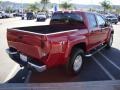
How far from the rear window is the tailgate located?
7.71ft

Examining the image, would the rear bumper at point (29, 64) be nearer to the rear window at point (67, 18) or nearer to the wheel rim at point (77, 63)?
the wheel rim at point (77, 63)

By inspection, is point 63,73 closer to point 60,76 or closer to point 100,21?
point 60,76

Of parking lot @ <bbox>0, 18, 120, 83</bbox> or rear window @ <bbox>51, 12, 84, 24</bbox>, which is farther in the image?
rear window @ <bbox>51, 12, 84, 24</bbox>

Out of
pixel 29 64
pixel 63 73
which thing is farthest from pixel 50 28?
pixel 29 64

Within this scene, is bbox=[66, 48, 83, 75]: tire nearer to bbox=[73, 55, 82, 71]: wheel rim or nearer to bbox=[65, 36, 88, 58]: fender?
bbox=[73, 55, 82, 71]: wheel rim

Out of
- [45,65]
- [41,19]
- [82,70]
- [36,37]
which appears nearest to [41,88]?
[45,65]

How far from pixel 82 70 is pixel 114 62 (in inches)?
68.5

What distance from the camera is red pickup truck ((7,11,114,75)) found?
591cm

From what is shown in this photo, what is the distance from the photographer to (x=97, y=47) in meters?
9.36

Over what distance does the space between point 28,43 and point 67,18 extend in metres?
2.71

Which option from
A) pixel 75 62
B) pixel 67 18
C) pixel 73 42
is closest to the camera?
pixel 73 42

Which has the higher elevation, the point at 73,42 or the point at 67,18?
the point at 67,18

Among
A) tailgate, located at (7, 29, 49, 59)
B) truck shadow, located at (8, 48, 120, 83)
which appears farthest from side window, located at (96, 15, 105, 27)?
tailgate, located at (7, 29, 49, 59)

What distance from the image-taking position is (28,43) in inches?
242
